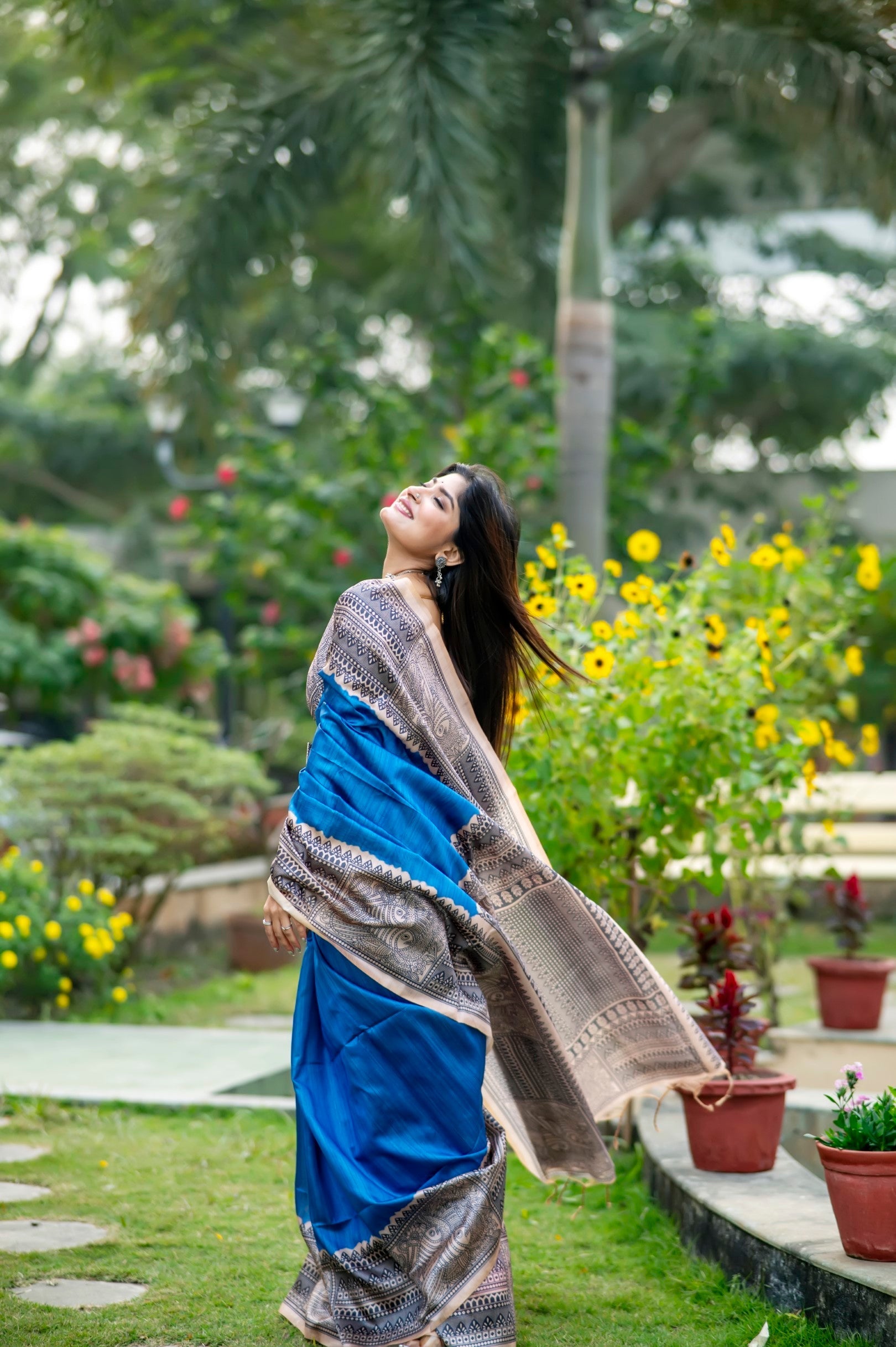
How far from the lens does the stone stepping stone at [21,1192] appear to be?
402cm

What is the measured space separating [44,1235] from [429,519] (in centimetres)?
204

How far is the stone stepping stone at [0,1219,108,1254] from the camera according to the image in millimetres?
3621

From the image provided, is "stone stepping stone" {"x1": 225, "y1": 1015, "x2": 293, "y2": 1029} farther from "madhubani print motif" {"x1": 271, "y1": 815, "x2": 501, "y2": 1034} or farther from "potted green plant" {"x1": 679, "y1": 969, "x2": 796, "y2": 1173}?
"madhubani print motif" {"x1": 271, "y1": 815, "x2": 501, "y2": 1034}

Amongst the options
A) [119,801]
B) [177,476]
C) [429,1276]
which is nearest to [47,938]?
[119,801]

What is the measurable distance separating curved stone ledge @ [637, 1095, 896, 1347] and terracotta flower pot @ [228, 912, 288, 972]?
14.9ft

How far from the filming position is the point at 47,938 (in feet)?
21.0

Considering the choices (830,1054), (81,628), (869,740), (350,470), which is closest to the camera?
(830,1054)

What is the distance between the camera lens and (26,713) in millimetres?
16969

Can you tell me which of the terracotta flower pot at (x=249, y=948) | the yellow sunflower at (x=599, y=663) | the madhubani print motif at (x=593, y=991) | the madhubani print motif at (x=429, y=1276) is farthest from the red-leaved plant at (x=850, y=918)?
the terracotta flower pot at (x=249, y=948)

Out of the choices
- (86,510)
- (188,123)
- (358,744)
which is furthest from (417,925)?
(86,510)

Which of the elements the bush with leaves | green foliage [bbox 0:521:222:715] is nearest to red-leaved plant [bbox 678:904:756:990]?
the bush with leaves

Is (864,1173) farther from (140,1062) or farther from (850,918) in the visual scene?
(140,1062)

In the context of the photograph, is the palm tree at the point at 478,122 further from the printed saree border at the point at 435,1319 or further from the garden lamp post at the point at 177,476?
the printed saree border at the point at 435,1319

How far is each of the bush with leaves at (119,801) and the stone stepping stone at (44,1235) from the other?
3.34m
